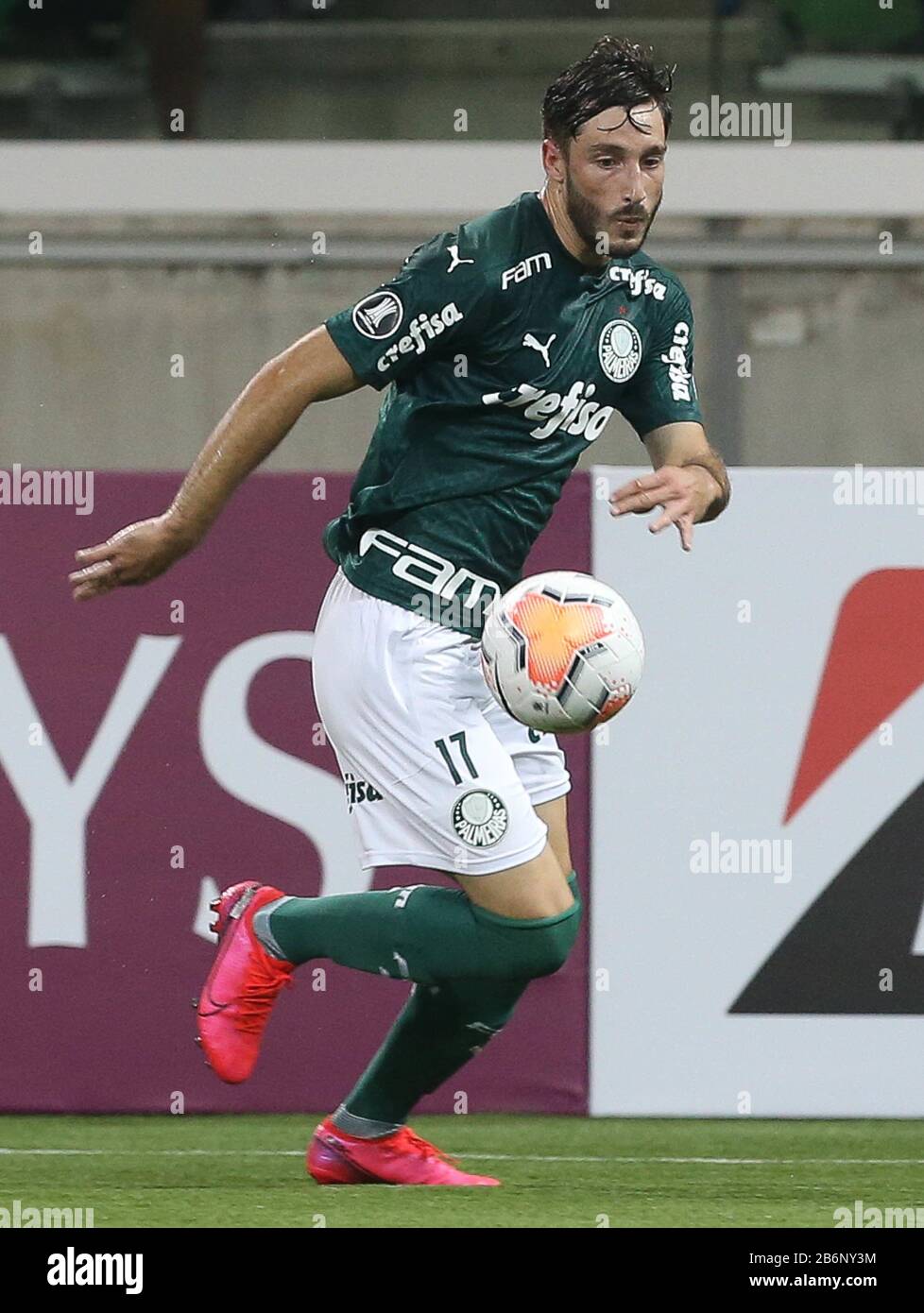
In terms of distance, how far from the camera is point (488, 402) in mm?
4645

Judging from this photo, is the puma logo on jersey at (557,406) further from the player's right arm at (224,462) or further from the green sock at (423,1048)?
the green sock at (423,1048)

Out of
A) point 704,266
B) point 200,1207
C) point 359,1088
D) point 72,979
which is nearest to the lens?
point 200,1207

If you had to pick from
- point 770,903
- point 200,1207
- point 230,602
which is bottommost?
point 200,1207

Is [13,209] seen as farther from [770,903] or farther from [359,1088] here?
[359,1088]

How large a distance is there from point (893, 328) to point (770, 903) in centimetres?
384

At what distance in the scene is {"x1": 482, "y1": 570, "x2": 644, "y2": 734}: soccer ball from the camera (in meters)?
4.39

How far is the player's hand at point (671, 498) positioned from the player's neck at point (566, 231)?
45 cm

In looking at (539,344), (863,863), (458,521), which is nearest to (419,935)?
(458,521)

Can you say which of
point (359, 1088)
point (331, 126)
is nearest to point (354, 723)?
point (359, 1088)

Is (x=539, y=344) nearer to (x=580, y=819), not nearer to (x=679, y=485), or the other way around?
(x=679, y=485)

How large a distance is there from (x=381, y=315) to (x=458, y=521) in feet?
1.50

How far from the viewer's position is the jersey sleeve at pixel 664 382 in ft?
15.9

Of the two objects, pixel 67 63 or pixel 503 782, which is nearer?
pixel 503 782

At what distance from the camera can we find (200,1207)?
4.50m
